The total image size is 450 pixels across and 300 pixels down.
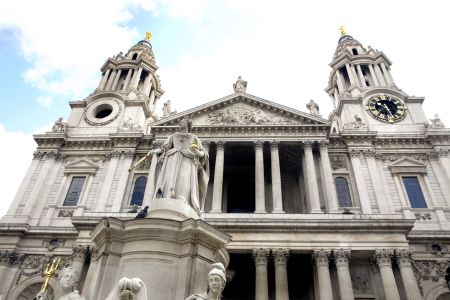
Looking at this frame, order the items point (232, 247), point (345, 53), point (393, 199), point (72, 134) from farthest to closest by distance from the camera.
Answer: point (345, 53)
point (72, 134)
point (393, 199)
point (232, 247)

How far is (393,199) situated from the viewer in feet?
81.4

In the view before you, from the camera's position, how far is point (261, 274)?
18734mm

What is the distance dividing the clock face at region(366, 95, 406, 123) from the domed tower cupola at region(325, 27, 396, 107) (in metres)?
1.31

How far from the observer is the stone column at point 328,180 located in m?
22.5

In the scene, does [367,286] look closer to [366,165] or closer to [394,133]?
[366,165]

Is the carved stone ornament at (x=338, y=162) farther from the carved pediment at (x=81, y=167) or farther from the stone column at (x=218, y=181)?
the carved pediment at (x=81, y=167)

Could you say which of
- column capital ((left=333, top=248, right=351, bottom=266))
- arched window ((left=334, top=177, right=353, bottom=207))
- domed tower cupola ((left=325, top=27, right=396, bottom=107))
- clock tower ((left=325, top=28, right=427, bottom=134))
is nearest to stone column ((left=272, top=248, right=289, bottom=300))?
column capital ((left=333, top=248, right=351, bottom=266))

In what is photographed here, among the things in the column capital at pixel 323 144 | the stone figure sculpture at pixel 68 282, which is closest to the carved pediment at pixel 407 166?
the column capital at pixel 323 144

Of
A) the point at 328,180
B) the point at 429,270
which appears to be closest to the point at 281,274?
the point at 328,180

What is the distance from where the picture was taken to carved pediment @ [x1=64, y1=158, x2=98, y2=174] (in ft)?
90.8

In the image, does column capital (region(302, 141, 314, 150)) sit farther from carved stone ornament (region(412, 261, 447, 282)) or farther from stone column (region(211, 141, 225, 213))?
carved stone ornament (region(412, 261, 447, 282))

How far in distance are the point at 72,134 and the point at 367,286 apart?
81.4ft

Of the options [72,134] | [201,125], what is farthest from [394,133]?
[72,134]

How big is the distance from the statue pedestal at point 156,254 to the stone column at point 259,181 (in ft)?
51.9
